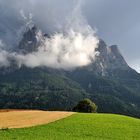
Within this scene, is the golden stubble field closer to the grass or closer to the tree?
the grass

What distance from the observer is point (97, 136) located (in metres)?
53.7

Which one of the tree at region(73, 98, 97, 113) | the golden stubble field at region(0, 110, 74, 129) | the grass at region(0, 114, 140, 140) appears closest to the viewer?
the grass at region(0, 114, 140, 140)

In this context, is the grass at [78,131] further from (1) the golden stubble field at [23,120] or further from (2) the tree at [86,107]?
(2) the tree at [86,107]

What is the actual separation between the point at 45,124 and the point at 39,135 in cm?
1128

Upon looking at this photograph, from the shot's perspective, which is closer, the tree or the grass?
the grass

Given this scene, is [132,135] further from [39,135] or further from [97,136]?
[39,135]

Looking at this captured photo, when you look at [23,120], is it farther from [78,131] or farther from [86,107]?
[86,107]

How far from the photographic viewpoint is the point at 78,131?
56.3 metres

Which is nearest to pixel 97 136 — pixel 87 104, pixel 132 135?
pixel 132 135

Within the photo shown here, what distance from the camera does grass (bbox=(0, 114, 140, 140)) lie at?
49906 millimetres

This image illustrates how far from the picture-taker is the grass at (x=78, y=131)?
49906 mm

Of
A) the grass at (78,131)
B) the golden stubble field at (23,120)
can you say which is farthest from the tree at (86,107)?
the grass at (78,131)

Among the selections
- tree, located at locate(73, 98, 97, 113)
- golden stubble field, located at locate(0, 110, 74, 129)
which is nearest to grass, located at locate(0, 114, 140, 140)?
golden stubble field, located at locate(0, 110, 74, 129)

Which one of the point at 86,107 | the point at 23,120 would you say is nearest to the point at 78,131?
the point at 23,120
